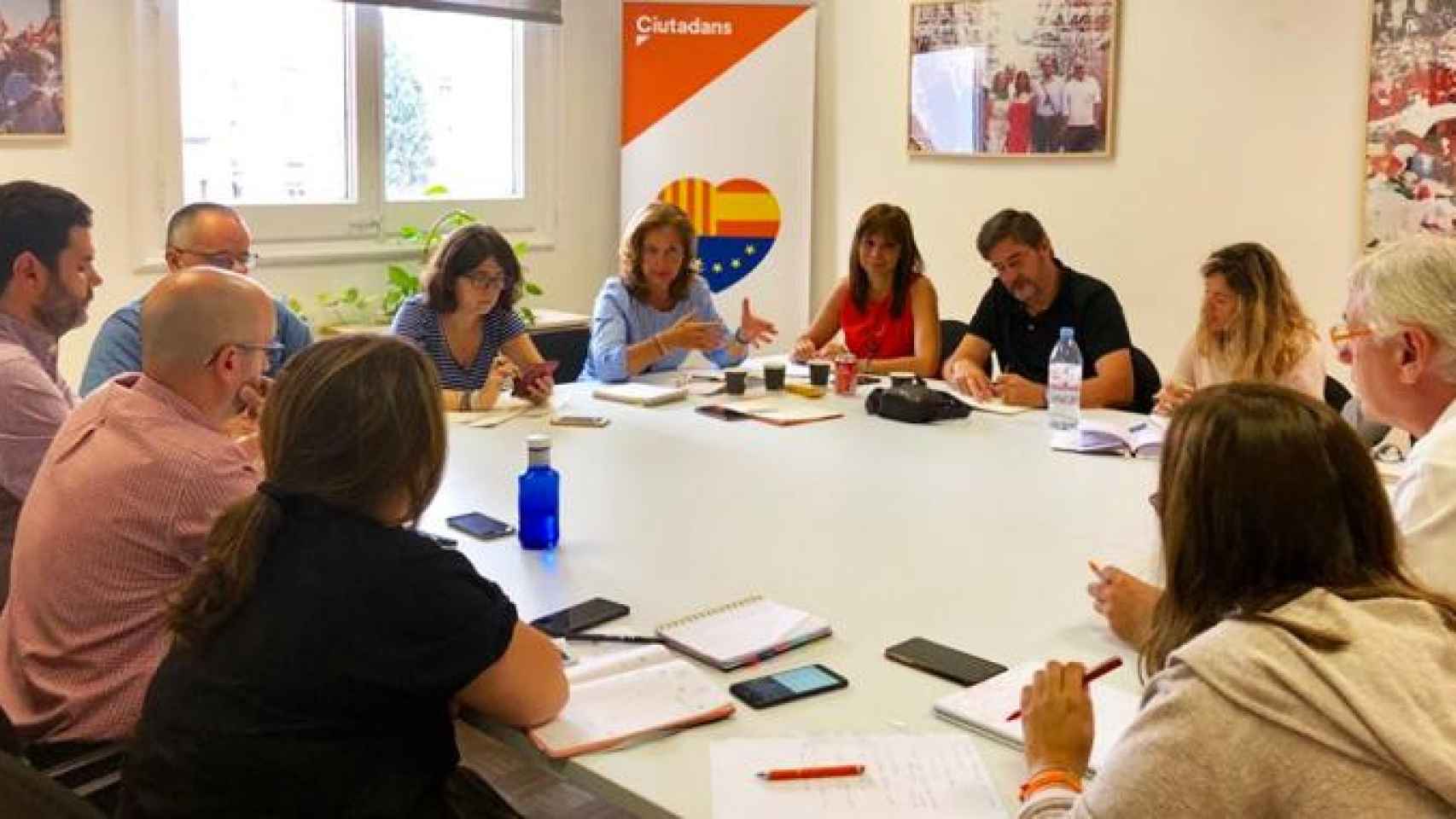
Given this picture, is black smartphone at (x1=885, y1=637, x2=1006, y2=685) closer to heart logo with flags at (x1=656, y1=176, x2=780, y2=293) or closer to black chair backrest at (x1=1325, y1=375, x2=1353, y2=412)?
black chair backrest at (x1=1325, y1=375, x2=1353, y2=412)

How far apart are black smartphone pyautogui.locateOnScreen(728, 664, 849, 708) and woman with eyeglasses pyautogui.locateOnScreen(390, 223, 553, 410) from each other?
1955 mm

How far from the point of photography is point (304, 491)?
61.2 inches

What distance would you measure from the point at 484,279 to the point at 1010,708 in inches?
94.5

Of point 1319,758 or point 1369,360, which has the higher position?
point 1369,360

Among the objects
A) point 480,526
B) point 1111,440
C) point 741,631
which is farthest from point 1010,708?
point 1111,440

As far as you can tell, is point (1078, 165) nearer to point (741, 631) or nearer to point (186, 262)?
point (186, 262)

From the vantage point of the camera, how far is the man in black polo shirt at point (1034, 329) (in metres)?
3.87

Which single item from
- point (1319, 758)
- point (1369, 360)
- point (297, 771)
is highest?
point (1369, 360)

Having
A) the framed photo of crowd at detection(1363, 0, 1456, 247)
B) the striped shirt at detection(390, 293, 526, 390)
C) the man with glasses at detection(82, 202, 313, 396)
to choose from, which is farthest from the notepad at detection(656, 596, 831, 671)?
the framed photo of crowd at detection(1363, 0, 1456, 247)

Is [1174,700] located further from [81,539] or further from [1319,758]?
[81,539]

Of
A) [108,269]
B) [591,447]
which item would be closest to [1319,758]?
[591,447]

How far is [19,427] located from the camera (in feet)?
7.83

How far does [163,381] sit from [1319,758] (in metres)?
1.60

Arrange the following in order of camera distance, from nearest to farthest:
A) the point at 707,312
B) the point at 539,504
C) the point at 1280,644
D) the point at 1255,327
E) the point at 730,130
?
1. the point at 1280,644
2. the point at 539,504
3. the point at 1255,327
4. the point at 707,312
5. the point at 730,130
